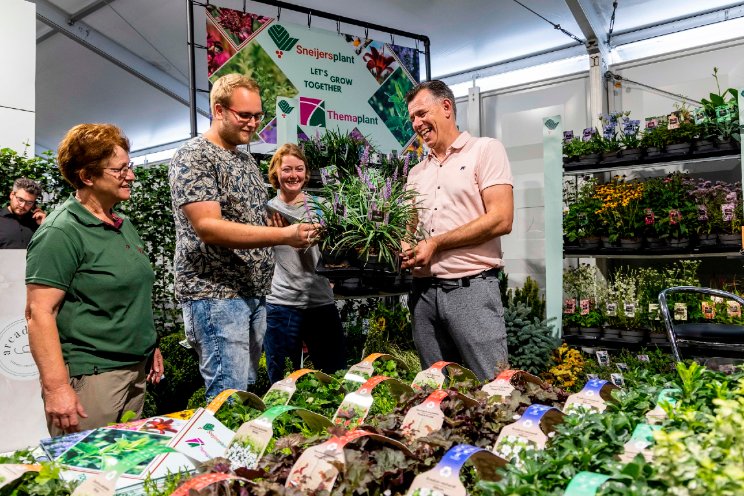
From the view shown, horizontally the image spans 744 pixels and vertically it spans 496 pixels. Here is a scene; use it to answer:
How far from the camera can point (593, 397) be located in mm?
1129

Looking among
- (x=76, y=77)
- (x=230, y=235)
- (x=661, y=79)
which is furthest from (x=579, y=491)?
(x=76, y=77)

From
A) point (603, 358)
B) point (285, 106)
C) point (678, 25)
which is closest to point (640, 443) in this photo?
point (603, 358)

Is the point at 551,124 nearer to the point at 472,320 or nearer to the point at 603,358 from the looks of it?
the point at 603,358

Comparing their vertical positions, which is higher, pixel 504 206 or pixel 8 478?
pixel 504 206

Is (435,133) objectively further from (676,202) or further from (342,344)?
(676,202)

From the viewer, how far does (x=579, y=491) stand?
0.69m

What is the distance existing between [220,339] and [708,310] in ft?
13.2

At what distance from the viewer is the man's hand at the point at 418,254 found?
1.94 meters

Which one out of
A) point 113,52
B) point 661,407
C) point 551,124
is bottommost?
point 661,407

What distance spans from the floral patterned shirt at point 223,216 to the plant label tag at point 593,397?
1.16 meters

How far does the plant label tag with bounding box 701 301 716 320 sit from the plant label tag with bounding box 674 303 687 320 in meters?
0.14

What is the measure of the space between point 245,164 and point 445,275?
2.70 feet

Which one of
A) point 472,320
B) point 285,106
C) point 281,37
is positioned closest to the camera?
point 472,320

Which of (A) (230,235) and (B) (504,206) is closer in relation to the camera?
(A) (230,235)
